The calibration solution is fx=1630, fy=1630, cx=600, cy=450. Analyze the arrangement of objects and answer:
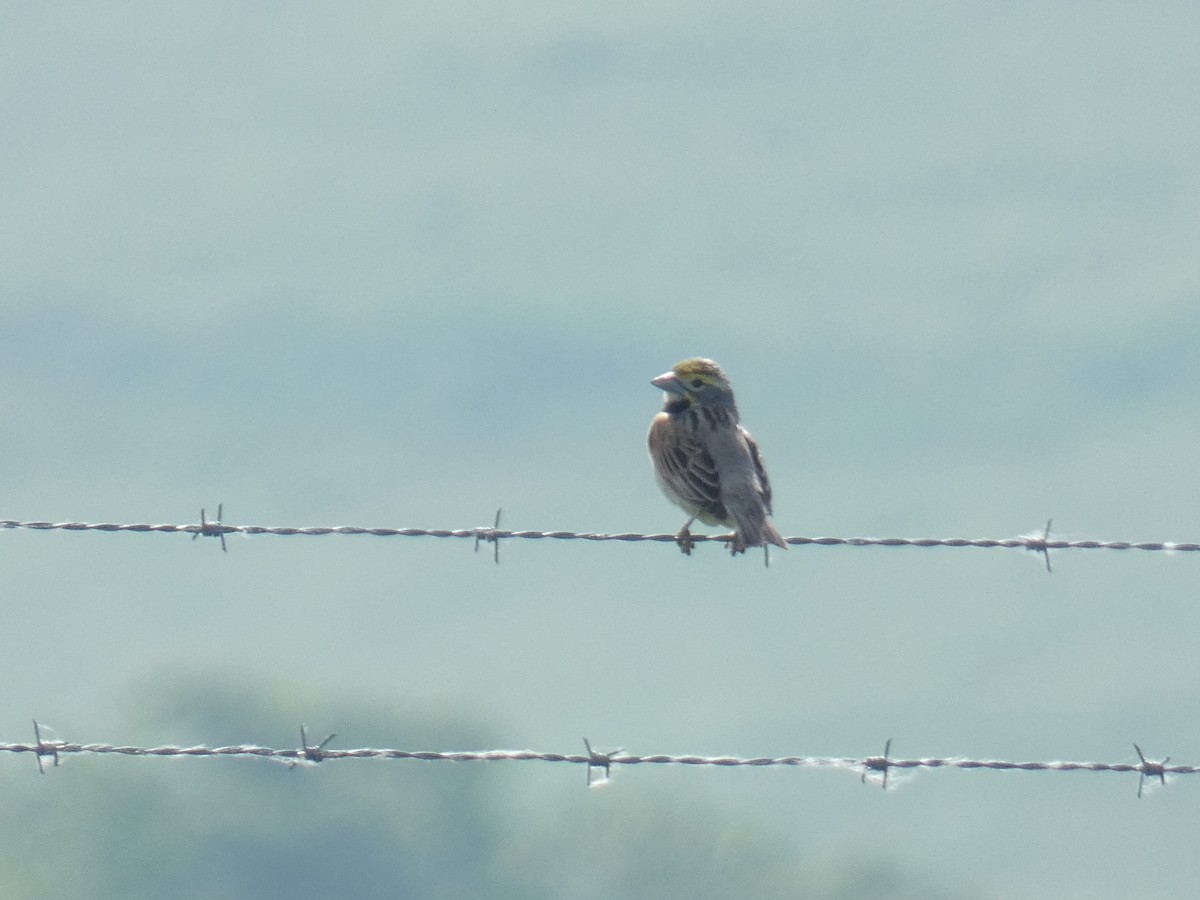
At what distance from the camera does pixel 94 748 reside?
23.9 ft

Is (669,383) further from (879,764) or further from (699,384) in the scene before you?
(879,764)

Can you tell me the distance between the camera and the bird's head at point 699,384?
11.4 meters

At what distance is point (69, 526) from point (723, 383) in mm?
4938

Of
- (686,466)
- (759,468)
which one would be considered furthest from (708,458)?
(759,468)

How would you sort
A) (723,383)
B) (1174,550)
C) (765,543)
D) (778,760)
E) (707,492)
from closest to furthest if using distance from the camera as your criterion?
(778,760) < (1174,550) < (765,543) < (707,492) < (723,383)

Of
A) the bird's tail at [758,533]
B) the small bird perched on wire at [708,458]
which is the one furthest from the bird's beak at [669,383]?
the bird's tail at [758,533]

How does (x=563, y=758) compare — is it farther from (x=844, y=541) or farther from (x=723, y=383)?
(x=723, y=383)

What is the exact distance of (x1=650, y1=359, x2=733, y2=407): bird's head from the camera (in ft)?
37.3

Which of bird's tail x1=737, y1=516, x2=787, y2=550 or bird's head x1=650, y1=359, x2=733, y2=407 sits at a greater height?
bird's head x1=650, y1=359, x2=733, y2=407

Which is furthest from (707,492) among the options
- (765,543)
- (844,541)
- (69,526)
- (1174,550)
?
(69,526)

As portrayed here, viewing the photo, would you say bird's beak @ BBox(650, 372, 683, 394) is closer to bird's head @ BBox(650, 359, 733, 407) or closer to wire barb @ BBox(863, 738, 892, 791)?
bird's head @ BBox(650, 359, 733, 407)

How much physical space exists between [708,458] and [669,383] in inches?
36.3

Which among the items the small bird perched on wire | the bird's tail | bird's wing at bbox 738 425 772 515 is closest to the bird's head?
the small bird perched on wire

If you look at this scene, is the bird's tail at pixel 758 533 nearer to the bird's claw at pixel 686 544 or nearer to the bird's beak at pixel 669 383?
the bird's claw at pixel 686 544
